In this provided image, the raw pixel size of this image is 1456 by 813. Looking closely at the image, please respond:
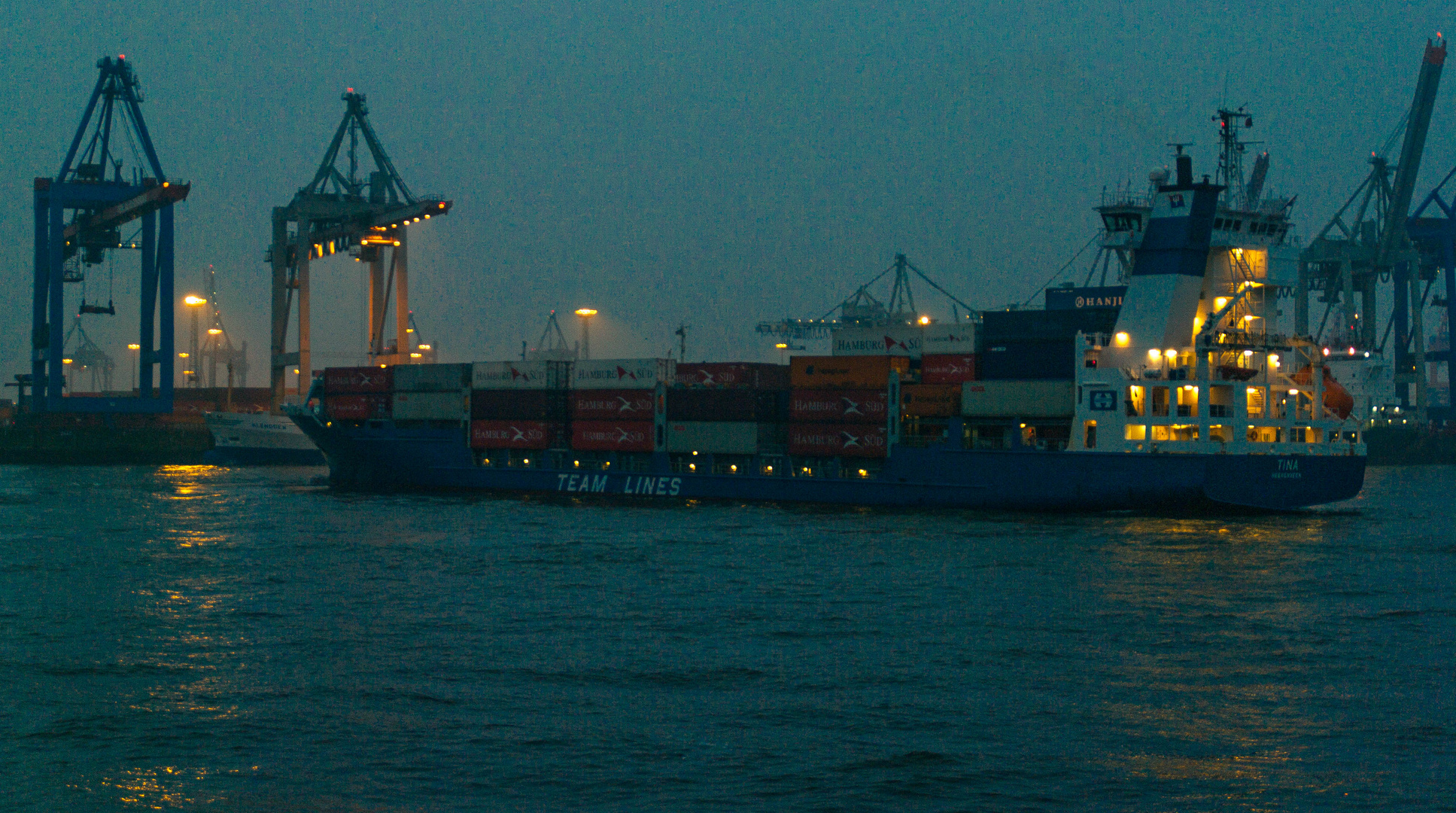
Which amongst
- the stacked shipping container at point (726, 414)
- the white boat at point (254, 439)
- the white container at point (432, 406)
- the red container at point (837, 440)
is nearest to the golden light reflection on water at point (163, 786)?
the red container at point (837, 440)

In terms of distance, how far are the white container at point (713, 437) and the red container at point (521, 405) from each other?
578 centimetres

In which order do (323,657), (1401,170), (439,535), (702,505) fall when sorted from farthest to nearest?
1. (1401,170)
2. (702,505)
3. (439,535)
4. (323,657)

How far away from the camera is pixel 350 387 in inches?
2495

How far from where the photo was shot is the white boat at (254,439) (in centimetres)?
9150

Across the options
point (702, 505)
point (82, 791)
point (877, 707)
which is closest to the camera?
point (82, 791)

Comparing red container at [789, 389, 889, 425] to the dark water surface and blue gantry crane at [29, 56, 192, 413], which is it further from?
blue gantry crane at [29, 56, 192, 413]

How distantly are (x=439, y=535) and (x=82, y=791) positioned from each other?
25684 mm

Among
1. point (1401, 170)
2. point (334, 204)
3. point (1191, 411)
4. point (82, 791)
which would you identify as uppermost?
point (1401, 170)

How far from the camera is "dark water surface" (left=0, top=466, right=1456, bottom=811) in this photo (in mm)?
15141

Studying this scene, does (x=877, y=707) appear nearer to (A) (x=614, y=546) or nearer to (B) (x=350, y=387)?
(A) (x=614, y=546)

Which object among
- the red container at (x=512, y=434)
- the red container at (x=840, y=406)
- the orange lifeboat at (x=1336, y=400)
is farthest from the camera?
the red container at (x=512, y=434)

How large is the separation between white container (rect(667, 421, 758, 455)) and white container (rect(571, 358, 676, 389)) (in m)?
2.15

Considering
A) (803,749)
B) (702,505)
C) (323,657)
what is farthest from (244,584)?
(702,505)

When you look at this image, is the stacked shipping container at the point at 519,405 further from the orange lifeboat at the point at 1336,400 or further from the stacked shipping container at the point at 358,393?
the orange lifeboat at the point at 1336,400
